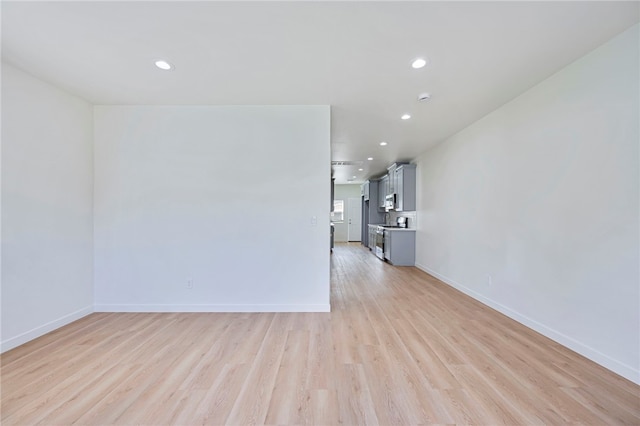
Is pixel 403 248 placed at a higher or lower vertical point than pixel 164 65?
lower

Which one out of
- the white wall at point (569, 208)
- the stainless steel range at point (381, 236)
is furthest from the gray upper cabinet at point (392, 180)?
the white wall at point (569, 208)

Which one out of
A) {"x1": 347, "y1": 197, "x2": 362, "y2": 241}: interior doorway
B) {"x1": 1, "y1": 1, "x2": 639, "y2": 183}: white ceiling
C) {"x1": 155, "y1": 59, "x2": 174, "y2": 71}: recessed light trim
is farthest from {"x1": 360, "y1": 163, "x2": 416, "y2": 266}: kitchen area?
{"x1": 155, "y1": 59, "x2": 174, "y2": 71}: recessed light trim

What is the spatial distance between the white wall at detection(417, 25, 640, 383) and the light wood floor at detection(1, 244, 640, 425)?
1.02 feet

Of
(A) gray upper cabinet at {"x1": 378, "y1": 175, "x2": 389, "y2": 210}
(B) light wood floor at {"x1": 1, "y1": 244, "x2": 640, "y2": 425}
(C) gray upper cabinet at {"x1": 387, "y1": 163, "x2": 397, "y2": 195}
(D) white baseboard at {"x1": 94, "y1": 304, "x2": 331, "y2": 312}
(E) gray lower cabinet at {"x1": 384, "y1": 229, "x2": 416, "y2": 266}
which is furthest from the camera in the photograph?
(A) gray upper cabinet at {"x1": 378, "y1": 175, "x2": 389, "y2": 210}

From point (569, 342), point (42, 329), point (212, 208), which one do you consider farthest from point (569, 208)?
point (42, 329)

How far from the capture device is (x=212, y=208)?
3.13m

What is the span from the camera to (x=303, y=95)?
284 centimetres

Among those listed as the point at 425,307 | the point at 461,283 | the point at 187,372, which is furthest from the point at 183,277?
the point at 461,283

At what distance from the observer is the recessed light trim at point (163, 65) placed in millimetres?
2213

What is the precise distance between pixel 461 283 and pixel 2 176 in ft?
18.1

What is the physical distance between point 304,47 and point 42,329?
3.63m

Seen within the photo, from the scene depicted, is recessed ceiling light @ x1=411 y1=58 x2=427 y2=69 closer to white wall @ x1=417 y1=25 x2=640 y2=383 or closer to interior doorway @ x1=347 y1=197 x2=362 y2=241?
white wall @ x1=417 y1=25 x2=640 y2=383

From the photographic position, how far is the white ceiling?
1670 mm

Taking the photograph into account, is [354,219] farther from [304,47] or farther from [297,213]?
[304,47]
